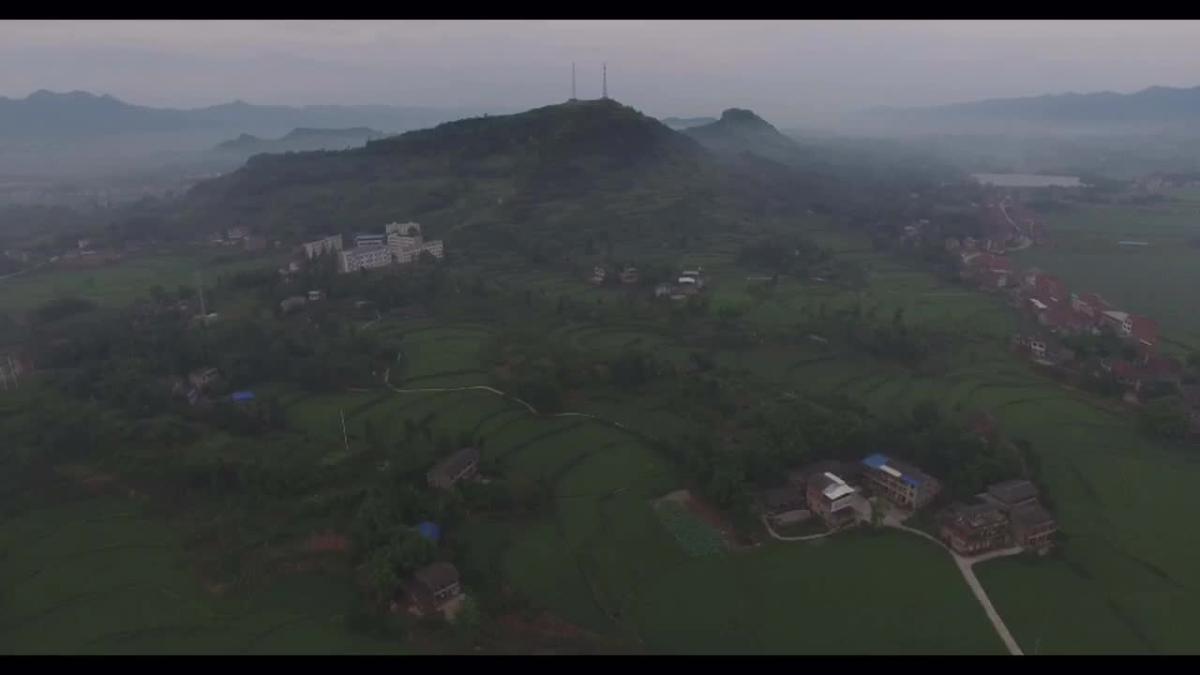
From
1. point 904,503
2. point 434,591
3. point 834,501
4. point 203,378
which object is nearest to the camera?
point 434,591

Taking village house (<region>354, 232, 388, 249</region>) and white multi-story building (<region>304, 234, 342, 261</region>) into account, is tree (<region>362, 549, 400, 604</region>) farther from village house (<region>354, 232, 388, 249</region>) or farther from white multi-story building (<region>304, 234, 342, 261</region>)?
village house (<region>354, 232, 388, 249</region>)

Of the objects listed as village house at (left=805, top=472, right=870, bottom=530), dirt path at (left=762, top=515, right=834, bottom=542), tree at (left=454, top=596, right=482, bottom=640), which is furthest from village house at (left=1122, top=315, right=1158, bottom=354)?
tree at (left=454, top=596, right=482, bottom=640)

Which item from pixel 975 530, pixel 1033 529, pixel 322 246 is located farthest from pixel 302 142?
pixel 1033 529

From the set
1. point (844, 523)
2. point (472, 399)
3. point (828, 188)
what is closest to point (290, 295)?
point (472, 399)

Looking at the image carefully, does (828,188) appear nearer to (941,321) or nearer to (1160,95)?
(941,321)

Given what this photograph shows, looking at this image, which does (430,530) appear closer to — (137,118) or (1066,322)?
(1066,322)

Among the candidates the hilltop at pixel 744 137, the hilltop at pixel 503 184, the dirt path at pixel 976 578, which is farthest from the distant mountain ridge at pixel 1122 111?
the dirt path at pixel 976 578

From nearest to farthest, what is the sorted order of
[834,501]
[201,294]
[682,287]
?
1. [834,501]
2. [201,294]
3. [682,287]

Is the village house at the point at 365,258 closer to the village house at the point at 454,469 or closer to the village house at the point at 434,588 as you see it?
the village house at the point at 454,469
